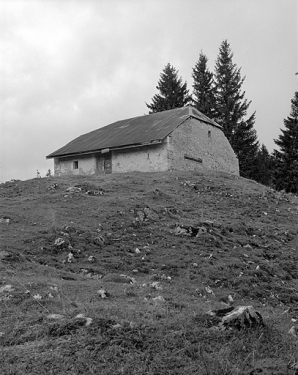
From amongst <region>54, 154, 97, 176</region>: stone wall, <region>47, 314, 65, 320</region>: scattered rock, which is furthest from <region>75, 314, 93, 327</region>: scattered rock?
<region>54, 154, 97, 176</region>: stone wall

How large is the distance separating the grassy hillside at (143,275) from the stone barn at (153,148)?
510 cm

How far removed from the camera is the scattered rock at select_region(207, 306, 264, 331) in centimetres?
545

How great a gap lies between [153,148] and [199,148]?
397 cm

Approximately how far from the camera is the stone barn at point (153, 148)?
2555 centimetres

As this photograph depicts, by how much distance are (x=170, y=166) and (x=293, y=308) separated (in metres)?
17.3

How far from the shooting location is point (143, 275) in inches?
370

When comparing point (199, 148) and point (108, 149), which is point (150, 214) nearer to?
Answer: point (108, 149)

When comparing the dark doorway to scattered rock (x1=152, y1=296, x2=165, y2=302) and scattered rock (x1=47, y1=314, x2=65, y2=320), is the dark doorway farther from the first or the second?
scattered rock (x1=47, y1=314, x2=65, y2=320)

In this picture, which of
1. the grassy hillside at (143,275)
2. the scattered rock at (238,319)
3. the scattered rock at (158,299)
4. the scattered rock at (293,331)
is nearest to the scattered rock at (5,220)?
the grassy hillside at (143,275)

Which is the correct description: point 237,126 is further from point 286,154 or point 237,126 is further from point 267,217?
point 267,217

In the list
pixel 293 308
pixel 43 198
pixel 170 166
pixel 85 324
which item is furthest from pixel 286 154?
pixel 85 324

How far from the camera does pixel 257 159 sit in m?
41.8

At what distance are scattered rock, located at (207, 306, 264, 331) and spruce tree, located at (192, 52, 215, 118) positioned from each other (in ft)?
127

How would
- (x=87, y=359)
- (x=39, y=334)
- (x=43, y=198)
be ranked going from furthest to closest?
(x=43, y=198) < (x=39, y=334) < (x=87, y=359)
